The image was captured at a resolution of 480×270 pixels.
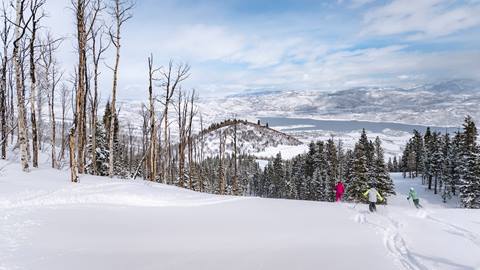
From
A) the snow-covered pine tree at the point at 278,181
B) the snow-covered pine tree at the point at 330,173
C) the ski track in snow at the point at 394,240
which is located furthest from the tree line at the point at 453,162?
the ski track in snow at the point at 394,240

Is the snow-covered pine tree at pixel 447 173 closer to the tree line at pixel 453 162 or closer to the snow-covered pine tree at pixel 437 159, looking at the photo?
the tree line at pixel 453 162

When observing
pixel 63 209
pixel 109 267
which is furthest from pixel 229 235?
pixel 63 209

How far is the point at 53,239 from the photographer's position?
8.34 m

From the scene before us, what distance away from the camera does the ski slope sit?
791cm

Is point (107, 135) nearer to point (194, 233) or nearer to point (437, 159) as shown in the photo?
point (194, 233)

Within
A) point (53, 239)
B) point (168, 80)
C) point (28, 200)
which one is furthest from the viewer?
point (168, 80)

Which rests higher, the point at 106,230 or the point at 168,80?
the point at 168,80

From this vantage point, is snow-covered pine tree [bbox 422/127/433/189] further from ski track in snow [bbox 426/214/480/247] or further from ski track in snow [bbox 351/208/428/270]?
ski track in snow [bbox 351/208/428/270]

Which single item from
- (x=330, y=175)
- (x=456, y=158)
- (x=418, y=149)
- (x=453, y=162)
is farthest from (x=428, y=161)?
(x=330, y=175)

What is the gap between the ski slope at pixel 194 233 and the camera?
7914 millimetres

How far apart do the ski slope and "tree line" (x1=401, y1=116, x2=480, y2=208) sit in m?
29.3

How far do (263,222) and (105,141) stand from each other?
29.4 metres

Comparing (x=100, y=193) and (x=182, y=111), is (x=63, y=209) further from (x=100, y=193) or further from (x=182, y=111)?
(x=182, y=111)

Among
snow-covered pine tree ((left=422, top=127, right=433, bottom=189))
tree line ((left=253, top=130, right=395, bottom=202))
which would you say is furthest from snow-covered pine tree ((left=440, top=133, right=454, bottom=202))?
tree line ((left=253, top=130, right=395, bottom=202))
